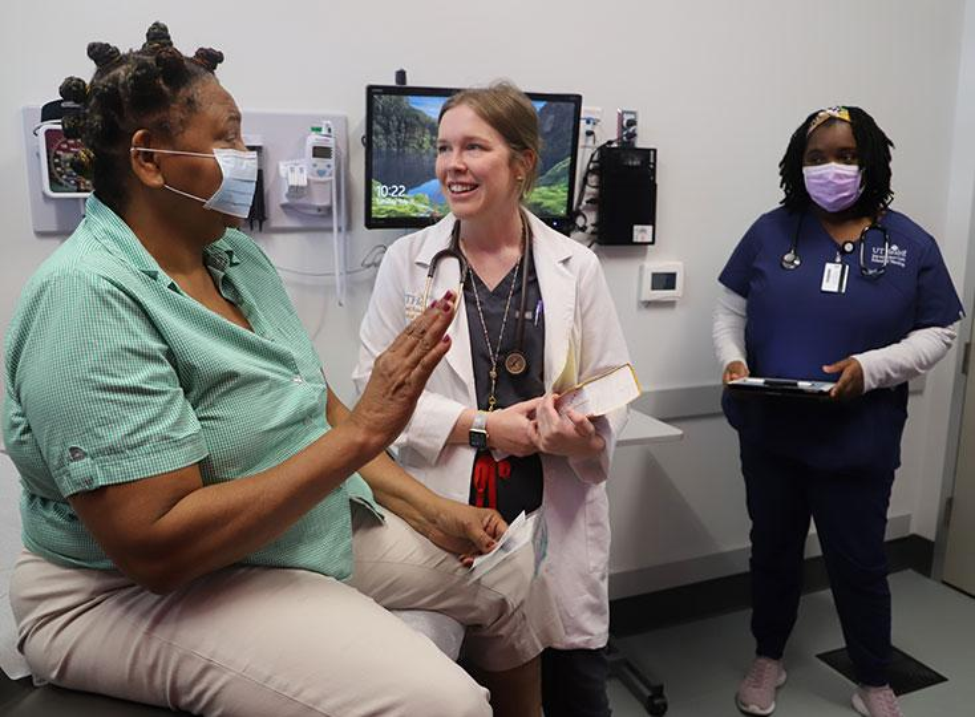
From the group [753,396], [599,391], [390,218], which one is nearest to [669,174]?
[753,396]

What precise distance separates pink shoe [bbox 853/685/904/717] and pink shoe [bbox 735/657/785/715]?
23cm

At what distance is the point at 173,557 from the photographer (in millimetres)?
987

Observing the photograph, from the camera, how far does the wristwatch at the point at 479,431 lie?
1.62 meters

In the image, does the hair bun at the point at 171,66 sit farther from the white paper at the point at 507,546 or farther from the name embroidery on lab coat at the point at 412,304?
the white paper at the point at 507,546

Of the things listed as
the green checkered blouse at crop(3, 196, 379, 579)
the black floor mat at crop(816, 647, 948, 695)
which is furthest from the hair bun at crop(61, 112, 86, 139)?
the black floor mat at crop(816, 647, 948, 695)

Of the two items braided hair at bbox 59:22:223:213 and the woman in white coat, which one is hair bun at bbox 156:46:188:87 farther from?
the woman in white coat

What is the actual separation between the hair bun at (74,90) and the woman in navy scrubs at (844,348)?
70.0 inches

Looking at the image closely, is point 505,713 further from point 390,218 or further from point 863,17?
point 863,17

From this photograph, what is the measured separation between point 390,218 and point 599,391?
3.17 ft

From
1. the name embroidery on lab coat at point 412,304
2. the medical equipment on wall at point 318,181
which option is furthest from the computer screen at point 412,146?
the name embroidery on lab coat at point 412,304

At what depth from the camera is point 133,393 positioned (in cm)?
98

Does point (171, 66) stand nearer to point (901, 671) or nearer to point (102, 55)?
point (102, 55)

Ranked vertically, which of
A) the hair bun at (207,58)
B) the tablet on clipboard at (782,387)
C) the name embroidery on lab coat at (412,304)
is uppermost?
the hair bun at (207,58)

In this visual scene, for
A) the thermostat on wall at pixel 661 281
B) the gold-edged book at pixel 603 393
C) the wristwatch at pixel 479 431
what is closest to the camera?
the gold-edged book at pixel 603 393
